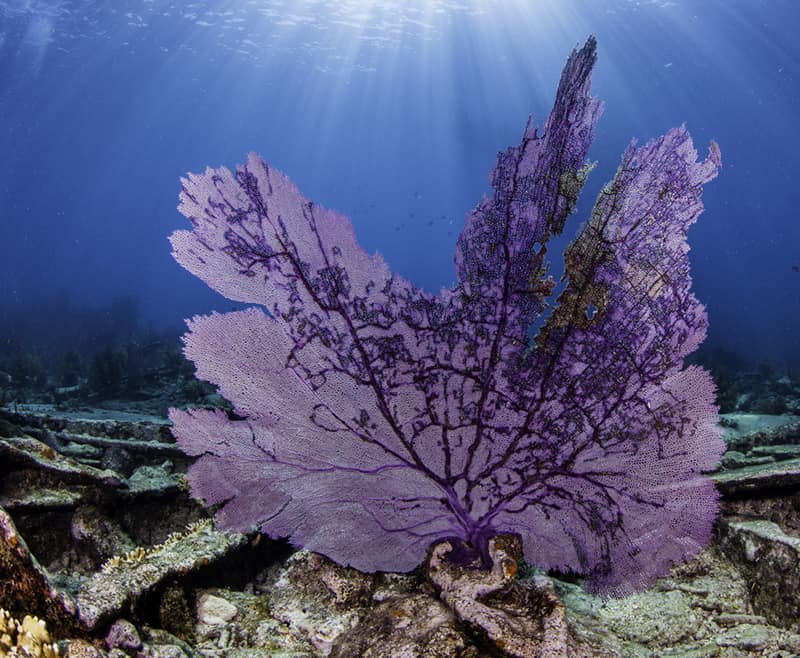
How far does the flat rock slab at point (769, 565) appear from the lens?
260 cm

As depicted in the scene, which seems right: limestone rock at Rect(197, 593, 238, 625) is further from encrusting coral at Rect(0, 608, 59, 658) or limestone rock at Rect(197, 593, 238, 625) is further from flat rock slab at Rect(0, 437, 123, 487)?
flat rock slab at Rect(0, 437, 123, 487)

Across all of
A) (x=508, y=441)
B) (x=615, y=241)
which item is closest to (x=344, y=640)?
(x=508, y=441)

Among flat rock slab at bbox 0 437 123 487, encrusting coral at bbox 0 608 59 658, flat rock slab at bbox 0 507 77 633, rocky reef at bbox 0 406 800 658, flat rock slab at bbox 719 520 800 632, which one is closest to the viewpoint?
encrusting coral at bbox 0 608 59 658

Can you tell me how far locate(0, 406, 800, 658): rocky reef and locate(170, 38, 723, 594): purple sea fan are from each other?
0.89 feet

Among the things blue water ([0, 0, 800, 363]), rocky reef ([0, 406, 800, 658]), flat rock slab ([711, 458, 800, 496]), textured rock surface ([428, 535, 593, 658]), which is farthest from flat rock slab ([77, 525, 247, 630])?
blue water ([0, 0, 800, 363])

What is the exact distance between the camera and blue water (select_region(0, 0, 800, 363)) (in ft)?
110

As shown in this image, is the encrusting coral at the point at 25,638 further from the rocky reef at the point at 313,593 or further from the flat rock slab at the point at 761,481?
the flat rock slab at the point at 761,481

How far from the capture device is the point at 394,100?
56.7 meters

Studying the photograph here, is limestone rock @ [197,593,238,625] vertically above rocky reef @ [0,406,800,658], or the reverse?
rocky reef @ [0,406,800,658]

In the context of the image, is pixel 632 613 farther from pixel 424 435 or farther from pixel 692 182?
pixel 692 182

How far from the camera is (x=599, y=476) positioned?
265 centimetres

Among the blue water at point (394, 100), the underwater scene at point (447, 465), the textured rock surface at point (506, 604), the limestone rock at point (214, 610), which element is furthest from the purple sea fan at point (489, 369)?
the blue water at point (394, 100)

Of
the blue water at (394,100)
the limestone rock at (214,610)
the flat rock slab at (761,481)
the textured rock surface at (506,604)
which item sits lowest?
the limestone rock at (214,610)

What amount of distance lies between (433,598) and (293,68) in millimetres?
51571
